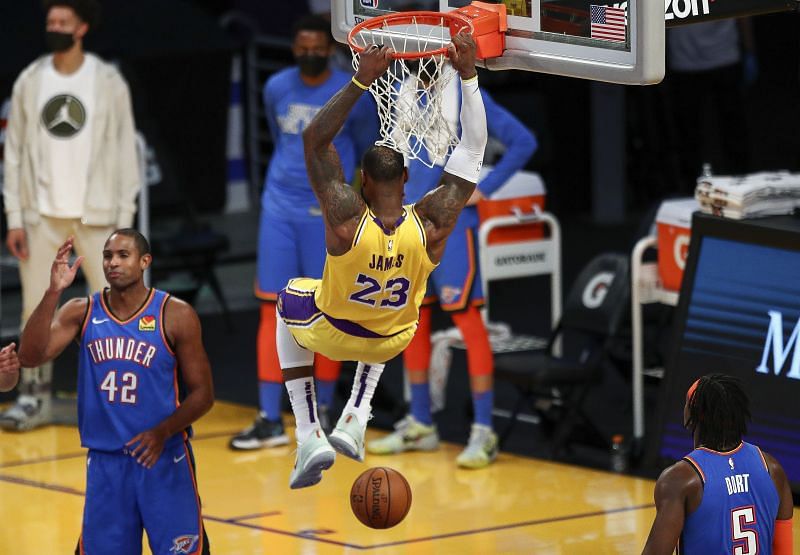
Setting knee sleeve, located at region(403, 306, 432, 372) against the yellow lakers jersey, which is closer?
the yellow lakers jersey

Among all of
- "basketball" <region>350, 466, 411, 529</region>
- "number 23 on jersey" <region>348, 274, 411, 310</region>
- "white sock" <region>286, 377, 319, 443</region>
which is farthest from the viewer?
"white sock" <region>286, 377, 319, 443</region>

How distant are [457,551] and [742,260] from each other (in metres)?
2.30

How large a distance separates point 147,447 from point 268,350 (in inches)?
132

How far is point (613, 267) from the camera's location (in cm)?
1127

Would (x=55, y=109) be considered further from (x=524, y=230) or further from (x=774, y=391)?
(x=774, y=391)

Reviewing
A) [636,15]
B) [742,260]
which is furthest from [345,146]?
[636,15]

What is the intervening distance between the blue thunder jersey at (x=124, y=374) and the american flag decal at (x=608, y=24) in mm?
2174

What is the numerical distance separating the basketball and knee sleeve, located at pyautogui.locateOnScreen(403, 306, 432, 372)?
2.81 m

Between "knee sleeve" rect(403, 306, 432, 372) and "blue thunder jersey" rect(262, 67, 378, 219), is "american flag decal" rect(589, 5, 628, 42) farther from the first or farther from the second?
"knee sleeve" rect(403, 306, 432, 372)

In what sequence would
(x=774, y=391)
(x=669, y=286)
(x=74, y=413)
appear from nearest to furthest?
(x=774, y=391) → (x=669, y=286) → (x=74, y=413)

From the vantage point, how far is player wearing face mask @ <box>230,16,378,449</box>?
10.8 m

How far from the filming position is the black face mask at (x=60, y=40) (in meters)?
11.0

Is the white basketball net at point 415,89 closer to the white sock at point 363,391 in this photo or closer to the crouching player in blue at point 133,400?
the white sock at point 363,391

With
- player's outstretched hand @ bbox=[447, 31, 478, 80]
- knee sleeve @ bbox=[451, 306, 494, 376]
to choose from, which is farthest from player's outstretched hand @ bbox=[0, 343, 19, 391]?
knee sleeve @ bbox=[451, 306, 494, 376]
